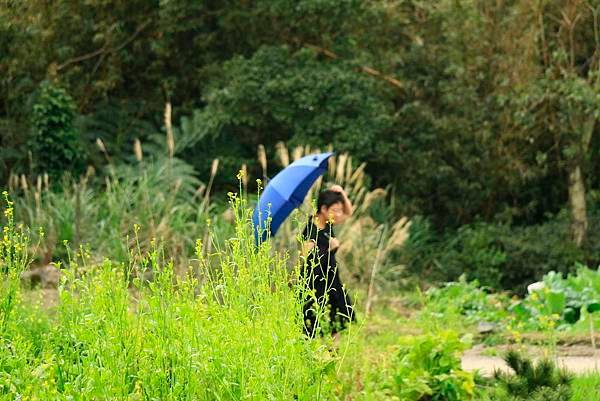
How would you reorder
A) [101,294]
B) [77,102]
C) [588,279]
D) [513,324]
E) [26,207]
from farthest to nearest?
1. [77,102]
2. [26,207]
3. [588,279]
4. [513,324]
5. [101,294]

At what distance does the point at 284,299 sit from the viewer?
5.09 meters

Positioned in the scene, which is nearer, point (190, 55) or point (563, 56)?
point (563, 56)

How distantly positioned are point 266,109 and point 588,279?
337 inches

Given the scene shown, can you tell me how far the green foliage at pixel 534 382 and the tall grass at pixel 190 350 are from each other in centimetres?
82

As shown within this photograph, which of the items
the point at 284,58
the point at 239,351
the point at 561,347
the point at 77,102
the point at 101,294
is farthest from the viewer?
the point at 77,102

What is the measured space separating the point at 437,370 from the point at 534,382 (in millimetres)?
940

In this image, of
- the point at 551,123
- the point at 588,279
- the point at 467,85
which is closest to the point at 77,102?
the point at 467,85

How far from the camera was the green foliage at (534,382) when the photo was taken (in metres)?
5.26

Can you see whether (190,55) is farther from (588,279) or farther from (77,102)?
(588,279)

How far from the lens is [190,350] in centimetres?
Result: 488

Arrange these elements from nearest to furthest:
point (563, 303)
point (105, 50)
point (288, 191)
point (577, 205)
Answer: point (288, 191)
point (563, 303)
point (577, 205)
point (105, 50)

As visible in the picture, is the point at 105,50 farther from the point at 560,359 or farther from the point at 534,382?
the point at 534,382

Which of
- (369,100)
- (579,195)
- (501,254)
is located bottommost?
(501,254)

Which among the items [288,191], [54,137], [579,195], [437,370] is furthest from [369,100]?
[437,370]
